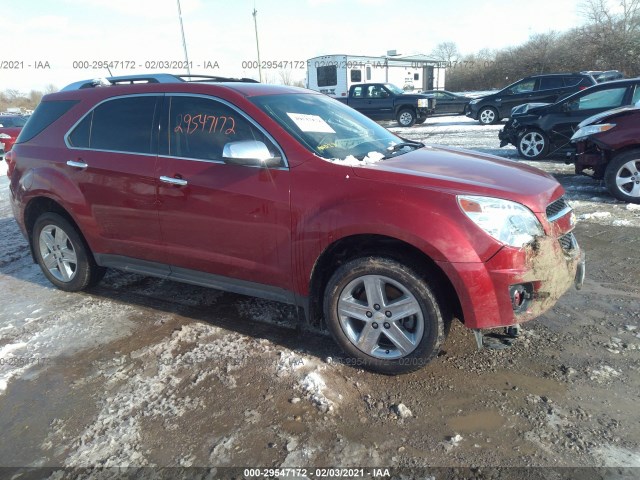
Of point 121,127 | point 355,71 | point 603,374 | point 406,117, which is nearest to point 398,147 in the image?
point 603,374

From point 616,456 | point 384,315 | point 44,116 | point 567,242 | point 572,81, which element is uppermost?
point 572,81

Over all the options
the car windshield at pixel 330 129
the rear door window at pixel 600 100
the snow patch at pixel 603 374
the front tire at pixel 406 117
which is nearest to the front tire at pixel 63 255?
the car windshield at pixel 330 129

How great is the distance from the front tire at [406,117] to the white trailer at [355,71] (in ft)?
13.8

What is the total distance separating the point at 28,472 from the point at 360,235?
2152mm

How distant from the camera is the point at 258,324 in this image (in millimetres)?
3725

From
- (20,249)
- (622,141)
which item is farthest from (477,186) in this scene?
(20,249)

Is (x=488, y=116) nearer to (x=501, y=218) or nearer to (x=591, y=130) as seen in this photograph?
(x=591, y=130)

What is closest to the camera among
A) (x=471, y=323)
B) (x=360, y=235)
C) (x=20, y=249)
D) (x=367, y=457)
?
(x=367, y=457)

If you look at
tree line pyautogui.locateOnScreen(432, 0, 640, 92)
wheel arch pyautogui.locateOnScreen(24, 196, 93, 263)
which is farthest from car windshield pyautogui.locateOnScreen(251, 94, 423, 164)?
tree line pyautogui.locateOnScreen(432, 0, 640, 92)

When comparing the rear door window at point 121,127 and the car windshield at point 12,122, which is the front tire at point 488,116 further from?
the car windshield at point 12,122

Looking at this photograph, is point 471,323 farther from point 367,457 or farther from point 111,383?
point 111,383

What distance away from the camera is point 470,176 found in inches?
115

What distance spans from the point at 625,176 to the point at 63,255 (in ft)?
22.8

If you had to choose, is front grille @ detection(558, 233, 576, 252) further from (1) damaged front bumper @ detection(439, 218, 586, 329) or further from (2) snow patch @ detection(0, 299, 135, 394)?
(2) snow patch @ detection(0, 299, 135, 394)
